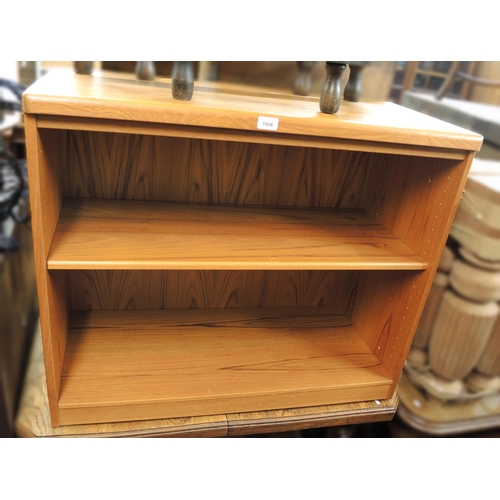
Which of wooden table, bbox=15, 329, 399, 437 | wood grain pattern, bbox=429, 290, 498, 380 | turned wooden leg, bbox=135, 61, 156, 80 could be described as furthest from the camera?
wood grain pattern, bbox=429, 290, 498, 380

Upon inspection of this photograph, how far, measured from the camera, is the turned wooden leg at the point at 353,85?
1.43 metres

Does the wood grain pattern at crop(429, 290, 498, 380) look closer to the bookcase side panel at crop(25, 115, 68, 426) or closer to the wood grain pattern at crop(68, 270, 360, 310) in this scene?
the wood grain pattern at crop(68, 270, 360, 310)

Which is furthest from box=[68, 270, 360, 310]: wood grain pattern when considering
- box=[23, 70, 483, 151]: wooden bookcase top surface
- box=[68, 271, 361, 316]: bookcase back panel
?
box=[23, 70, 483, 151]: wooden bookcase top surface

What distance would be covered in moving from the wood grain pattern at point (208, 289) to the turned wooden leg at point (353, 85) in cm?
56

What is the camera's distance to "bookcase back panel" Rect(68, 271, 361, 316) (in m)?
1.41

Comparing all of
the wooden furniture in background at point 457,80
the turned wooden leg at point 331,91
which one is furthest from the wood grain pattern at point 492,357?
the turned wooden leg at point 331,91

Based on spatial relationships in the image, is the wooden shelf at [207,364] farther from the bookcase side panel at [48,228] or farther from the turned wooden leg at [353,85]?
the turned wooden leg at [353,85]

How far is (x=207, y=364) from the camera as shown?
1327 mm

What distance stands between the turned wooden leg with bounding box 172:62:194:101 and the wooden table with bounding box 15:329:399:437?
80cm

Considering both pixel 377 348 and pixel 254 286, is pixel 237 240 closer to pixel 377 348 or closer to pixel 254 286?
pixel 254 286

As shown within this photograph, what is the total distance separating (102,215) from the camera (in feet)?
4.02

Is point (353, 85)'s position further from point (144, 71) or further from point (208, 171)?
point (144, 71)

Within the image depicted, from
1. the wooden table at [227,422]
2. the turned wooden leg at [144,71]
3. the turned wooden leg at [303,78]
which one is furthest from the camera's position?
the turned wooden leg at [303,78]
